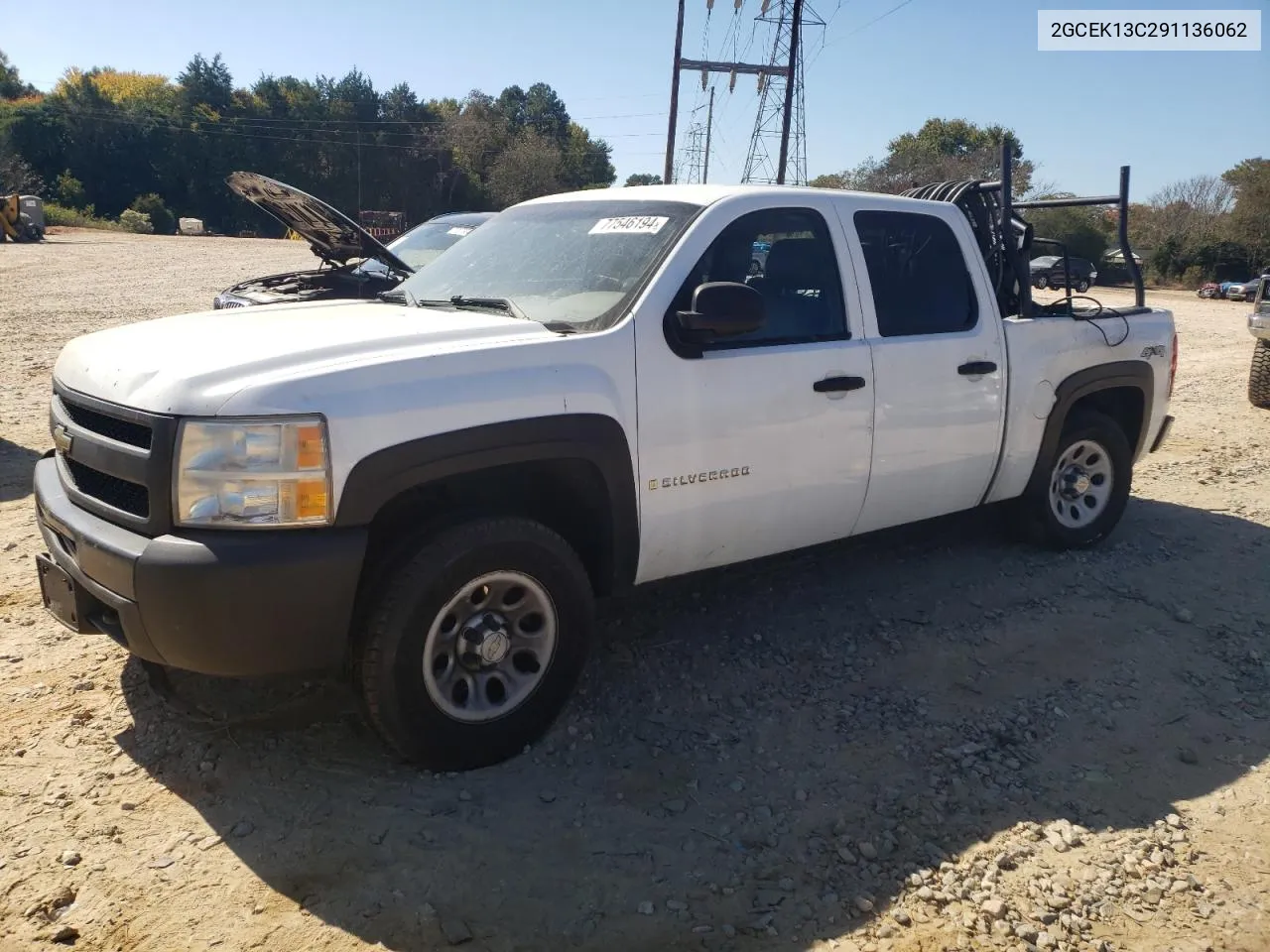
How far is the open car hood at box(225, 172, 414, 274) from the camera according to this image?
7.72m

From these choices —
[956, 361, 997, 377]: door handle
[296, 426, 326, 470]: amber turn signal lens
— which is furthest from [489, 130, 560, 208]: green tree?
[296, 426, 326, 470]: amber turn signal lens

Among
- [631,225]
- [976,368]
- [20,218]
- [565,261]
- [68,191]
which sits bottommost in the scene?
[976,368]

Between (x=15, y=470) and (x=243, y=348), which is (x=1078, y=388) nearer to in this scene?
(x=243, y=348)

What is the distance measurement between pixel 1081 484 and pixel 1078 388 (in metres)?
0.64

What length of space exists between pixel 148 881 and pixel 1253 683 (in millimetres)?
4243

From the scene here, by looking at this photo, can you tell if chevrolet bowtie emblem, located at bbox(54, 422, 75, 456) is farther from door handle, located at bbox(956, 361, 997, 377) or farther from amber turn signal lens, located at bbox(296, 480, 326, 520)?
door handle, located at bbox(956, 361, 997, 377)

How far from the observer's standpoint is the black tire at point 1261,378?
10.3m

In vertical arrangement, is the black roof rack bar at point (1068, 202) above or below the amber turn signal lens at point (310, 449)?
above

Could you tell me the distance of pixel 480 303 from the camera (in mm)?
3867

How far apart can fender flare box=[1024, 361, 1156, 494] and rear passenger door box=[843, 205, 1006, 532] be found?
45cm

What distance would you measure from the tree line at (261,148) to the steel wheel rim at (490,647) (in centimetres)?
5307

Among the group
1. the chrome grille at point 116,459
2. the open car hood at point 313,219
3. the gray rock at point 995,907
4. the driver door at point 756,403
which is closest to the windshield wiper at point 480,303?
the driver door at point 756,403

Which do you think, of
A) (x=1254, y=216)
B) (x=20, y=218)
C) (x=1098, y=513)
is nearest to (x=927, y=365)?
(x=1098, y=513)

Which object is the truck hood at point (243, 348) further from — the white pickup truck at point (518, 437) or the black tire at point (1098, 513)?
the black tire at point (1098, 513)
